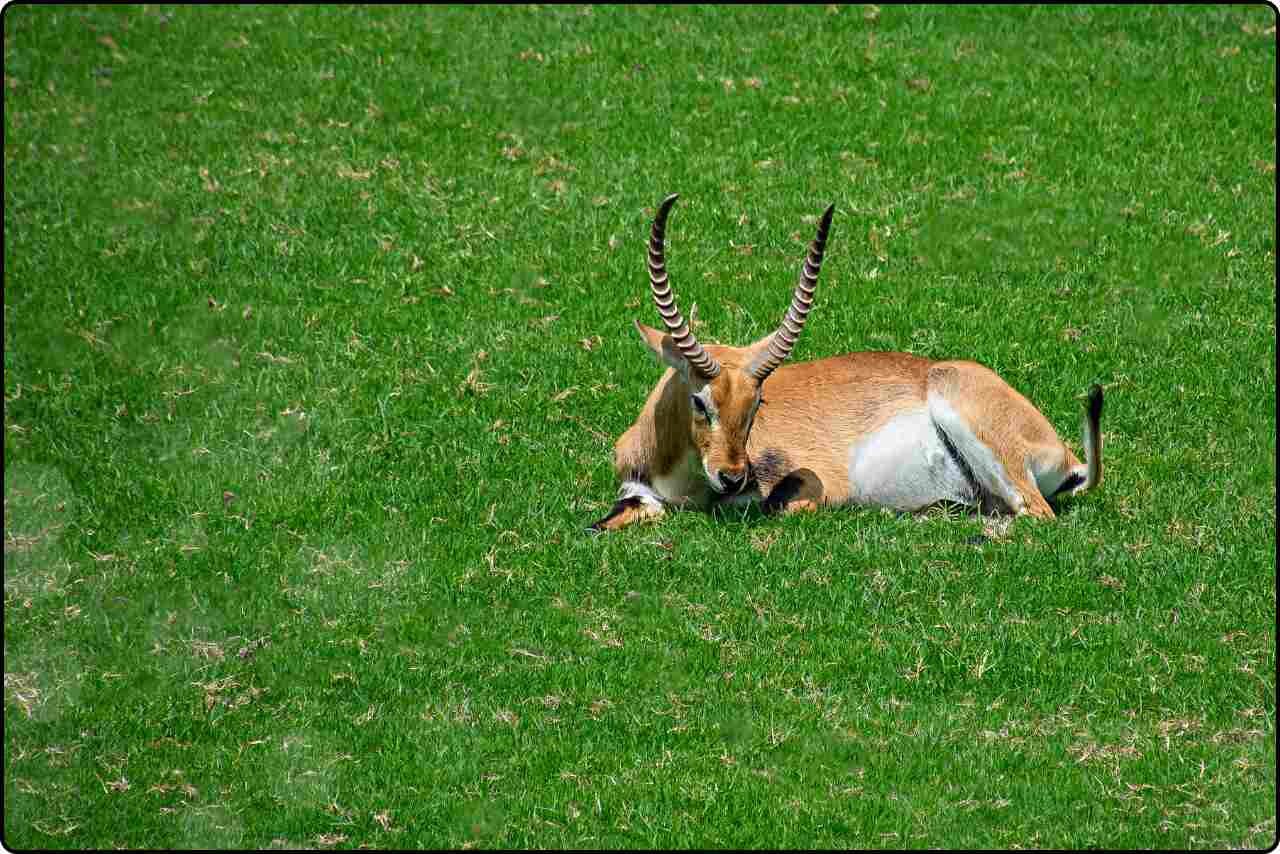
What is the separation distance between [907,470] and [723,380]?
168 cm

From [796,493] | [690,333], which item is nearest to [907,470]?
[796,493]

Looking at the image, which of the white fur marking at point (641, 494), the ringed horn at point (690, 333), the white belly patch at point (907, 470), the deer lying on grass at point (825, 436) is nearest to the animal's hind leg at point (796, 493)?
the deer lying on grass at point (825, 436)

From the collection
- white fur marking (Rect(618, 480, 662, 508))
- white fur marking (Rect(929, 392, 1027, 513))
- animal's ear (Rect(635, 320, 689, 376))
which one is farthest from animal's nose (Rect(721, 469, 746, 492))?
white fur marking (Rect(929, 392, 1027, 513))

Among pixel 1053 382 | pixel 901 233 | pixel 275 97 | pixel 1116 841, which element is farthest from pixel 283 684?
pixel 275 97

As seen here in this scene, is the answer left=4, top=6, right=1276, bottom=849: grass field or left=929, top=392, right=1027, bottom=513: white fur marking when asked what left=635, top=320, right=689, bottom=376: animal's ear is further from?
left=929, top=392, right=1027, bottom=513: white fur marking

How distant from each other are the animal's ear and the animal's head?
24 mm

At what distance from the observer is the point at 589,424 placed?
13.2 meters

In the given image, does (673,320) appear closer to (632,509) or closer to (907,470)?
(632,509)

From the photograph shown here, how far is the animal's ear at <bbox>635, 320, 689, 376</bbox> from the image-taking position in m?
11.3

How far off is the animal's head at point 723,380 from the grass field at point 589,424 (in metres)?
0.53

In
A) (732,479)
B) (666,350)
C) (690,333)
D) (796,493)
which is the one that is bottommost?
(796,493)

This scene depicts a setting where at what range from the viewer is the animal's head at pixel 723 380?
10984mm

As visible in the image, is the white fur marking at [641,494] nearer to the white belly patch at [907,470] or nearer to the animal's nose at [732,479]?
the animal's nose at [732,479]

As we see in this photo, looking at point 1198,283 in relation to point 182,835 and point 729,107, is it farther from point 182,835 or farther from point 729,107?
point 182,835
